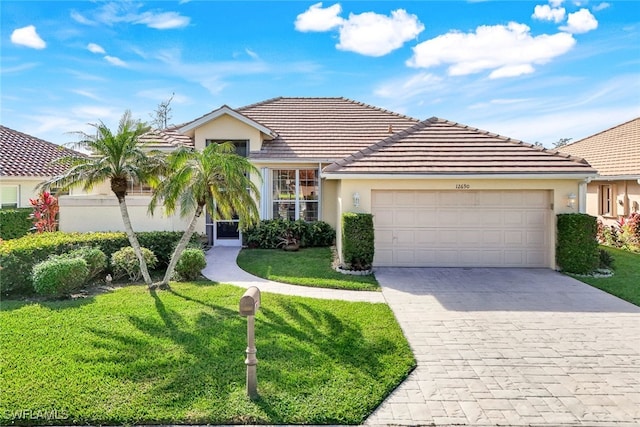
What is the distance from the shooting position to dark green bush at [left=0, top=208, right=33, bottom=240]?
16.2 meters

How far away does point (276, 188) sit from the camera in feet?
53.4

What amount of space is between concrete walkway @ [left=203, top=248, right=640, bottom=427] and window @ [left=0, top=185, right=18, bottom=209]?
15.0 m

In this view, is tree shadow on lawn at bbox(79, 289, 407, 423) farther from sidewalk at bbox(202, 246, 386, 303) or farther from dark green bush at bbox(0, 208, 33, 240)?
dark green bush at bbox(0, 208, 33, 240)

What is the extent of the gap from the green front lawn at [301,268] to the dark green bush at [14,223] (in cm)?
1050

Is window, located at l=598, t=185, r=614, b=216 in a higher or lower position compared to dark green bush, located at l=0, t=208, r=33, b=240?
higher

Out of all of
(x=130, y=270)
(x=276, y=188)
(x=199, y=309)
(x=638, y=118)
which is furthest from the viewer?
(x=638, y=118)

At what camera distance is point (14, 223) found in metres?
16.5

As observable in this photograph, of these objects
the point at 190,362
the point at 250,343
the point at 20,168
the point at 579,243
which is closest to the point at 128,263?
the point at 190,362

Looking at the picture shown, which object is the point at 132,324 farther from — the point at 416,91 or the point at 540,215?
Result: the point at 416,91

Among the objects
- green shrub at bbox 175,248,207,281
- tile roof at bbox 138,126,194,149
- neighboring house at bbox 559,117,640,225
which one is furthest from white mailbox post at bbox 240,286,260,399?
neighboring house at bbox 559,117,640,225

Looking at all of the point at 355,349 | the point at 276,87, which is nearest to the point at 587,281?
the point at 355,349

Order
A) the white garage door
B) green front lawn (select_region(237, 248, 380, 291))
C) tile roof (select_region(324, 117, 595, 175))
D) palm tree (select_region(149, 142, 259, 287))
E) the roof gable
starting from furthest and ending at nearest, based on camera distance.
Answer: the roof gable → the white garage door → tile roof (select_region(324, 117, 595, 175)) → green front lawn (select_region(237, 248, 380, 291)) → palm tree (select_region(149, 142, 259, 287))

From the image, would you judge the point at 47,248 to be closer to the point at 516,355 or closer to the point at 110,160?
the point at 110,160

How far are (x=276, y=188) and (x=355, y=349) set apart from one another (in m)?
11.1
